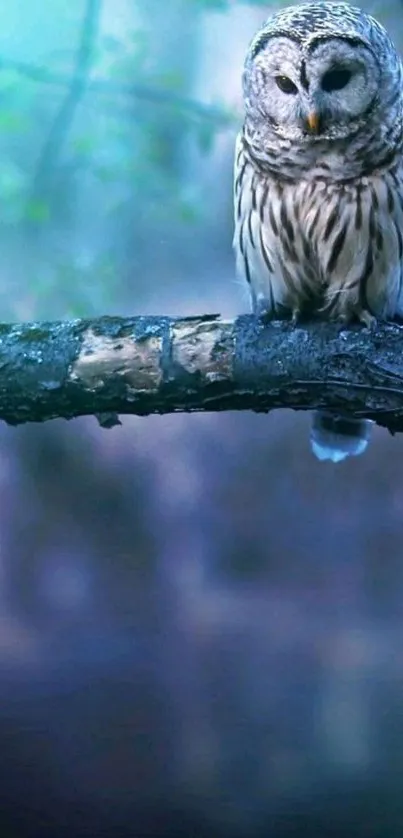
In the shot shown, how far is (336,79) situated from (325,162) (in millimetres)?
135

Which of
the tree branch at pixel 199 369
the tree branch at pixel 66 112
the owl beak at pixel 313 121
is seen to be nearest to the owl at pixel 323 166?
the owl beak at pixel 313 121

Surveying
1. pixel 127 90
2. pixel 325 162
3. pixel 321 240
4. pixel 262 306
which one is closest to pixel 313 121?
pixel 325 162

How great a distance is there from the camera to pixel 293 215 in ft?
5.19

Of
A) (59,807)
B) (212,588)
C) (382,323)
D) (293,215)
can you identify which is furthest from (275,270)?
(59,807)

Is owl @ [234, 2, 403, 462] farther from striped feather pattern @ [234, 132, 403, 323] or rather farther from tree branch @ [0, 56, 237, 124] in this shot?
tree branch @ [0, 56, 237, 124]

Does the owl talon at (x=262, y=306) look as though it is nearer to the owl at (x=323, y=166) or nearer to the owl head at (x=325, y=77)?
the owl at (x=323, y=166)

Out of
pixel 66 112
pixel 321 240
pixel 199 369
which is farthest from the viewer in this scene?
pixel 66 112

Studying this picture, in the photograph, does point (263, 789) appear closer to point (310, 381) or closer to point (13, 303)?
point (310, 381)

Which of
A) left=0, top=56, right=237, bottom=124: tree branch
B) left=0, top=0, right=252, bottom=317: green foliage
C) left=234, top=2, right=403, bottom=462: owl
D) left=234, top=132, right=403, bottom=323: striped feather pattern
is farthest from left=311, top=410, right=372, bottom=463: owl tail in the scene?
left=0, top=56, right=237, bottom=124: tree branch

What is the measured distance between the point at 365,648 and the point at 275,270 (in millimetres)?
724

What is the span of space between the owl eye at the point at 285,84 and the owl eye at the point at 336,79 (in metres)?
0.05

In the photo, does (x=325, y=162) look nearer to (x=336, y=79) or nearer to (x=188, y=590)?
(x=336, y=79)

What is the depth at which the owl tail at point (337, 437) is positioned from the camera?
171cm

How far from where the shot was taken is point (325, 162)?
1518mm
